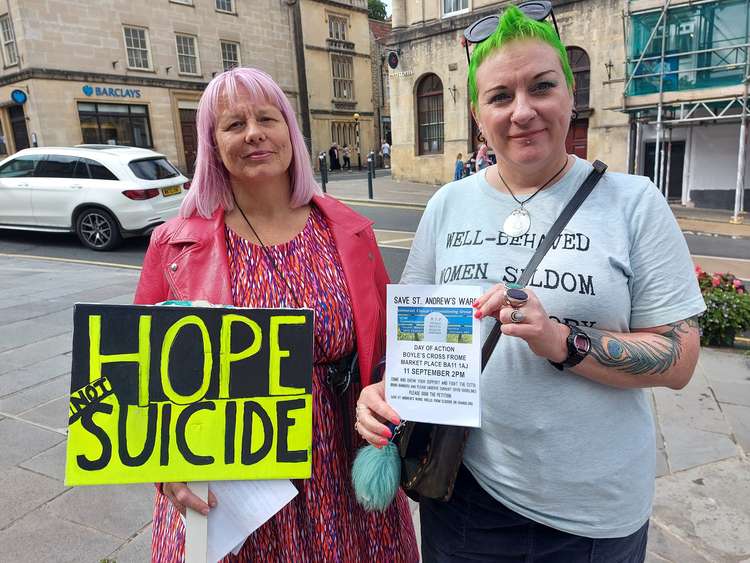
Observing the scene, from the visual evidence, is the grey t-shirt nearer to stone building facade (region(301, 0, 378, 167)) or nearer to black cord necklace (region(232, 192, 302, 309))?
black cord necklace (region(232, 192, 302, 309))

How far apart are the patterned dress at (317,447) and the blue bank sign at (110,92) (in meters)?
23.2

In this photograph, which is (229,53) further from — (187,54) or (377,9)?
(377,9)

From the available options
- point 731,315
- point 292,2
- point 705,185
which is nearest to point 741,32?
point 705,185

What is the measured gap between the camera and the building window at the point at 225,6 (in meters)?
25.7

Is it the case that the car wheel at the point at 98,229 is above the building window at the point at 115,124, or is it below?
below

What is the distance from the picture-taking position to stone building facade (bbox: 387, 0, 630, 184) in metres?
16.0

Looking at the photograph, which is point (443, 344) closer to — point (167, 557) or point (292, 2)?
point (167, 557)

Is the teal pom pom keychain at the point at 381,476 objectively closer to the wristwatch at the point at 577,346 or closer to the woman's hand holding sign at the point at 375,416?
the woman's hand holding sign at the point at 375,416

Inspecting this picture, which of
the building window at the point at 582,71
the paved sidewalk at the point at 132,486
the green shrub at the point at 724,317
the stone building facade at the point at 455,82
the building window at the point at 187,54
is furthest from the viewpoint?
the building window at the point at 187,54

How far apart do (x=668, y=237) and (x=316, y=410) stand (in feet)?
3.66

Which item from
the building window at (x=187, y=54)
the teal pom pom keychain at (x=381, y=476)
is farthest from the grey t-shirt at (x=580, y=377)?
the building window at (x=187, y=54)

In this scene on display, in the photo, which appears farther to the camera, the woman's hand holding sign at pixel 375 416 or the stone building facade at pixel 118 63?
the stone building facade at pixel 118 63

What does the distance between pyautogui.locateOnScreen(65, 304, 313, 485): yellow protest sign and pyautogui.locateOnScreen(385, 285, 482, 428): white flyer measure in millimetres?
251

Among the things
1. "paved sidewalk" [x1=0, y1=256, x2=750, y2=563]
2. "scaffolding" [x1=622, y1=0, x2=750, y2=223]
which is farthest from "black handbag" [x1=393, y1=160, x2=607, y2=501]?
"scaffolding" [x1=622, y1=0, x2=750, y2=223]
